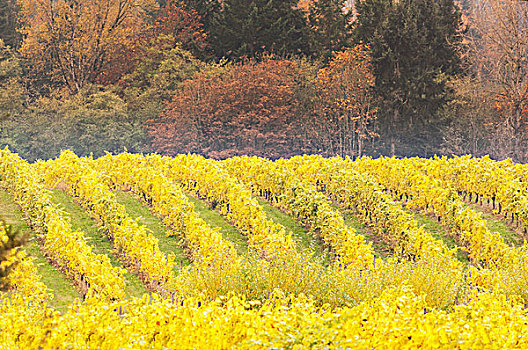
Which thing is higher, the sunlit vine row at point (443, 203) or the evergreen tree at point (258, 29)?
the evergreen tree at point (258, 29)

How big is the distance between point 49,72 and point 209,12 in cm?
1266

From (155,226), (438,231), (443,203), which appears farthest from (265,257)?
(443,203)

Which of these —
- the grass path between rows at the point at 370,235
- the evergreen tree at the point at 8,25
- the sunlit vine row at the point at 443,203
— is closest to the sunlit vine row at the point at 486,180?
the sunlit vine row at the point at 443,203

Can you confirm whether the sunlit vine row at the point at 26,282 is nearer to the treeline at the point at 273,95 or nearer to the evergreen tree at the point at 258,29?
the treeline at the point at 273,95

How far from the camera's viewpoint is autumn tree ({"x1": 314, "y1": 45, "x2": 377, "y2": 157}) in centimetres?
3569

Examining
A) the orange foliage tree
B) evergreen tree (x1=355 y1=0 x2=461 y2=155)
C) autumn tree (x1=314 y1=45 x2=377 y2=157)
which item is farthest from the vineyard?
evergreen tree (x1=355 y1=0 x2=461 y2=155)

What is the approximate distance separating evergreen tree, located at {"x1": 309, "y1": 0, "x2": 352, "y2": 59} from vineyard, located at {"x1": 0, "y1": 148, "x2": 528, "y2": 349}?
22.8 metres

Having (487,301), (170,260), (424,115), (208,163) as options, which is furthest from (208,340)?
(424,115)

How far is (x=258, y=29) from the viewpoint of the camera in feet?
136

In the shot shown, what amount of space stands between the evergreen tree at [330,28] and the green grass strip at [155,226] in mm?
A: 26275

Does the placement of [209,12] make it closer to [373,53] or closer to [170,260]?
[373,53]

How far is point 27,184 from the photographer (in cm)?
1431

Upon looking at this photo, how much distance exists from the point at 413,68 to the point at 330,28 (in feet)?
27.3

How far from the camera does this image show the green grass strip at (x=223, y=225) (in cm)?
1442
